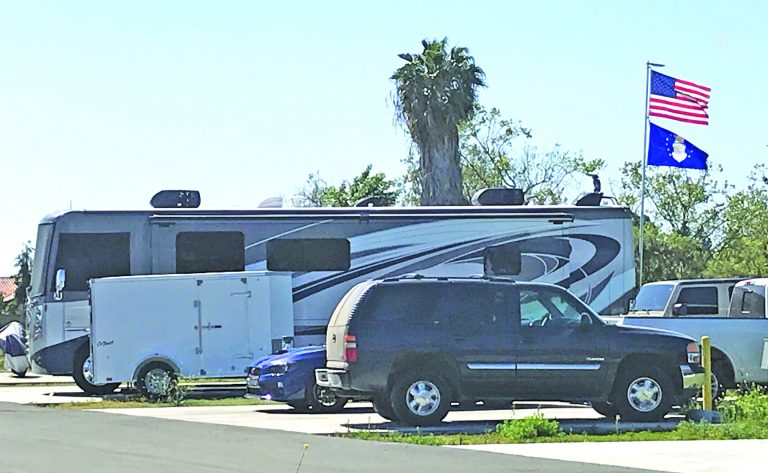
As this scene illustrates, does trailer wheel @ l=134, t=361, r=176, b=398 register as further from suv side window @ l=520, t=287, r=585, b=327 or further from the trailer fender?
suv side window @ l=520, t=287, r=585, b=327

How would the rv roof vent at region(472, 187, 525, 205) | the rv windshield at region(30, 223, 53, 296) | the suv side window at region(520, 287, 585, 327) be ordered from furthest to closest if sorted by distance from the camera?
the rv roof vent at region(472, 187, 525, 205), the rv windshield at region(30, 223, 53, 296), the suv side window at region(520, 287, 585, 327)

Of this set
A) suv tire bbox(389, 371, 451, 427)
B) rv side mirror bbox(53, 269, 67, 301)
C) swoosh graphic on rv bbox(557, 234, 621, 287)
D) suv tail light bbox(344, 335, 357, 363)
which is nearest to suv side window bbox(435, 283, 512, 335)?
suv tire bbox(389, 371, 451, 427)

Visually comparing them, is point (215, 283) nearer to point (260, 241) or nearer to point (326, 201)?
point (260, 241)

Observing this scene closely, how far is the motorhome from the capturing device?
24406 mm

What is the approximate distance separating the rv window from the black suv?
548 centimetres

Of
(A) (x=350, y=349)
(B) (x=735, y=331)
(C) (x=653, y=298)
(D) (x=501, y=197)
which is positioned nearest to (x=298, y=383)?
(A) (x=350, y=349)

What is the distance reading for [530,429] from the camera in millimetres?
15594

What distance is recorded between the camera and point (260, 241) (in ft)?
81.7

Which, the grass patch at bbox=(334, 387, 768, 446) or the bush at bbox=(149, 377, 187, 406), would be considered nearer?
the grass patch at bbox=(334, 387, 768, 446)

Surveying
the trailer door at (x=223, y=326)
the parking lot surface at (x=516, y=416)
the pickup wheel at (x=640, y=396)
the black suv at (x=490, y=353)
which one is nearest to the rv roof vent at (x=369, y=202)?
the trailer door at (x=223, y=326)

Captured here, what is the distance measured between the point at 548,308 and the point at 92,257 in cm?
1032

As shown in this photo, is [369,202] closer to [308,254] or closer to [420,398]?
[308,254]

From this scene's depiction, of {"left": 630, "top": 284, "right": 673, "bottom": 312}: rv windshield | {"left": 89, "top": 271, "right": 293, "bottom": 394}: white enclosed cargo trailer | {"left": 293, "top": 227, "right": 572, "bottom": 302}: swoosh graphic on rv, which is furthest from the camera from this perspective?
{"left": 293, "top": 227, "right": 572, "bottom": 302}: swoosh graphic on rv

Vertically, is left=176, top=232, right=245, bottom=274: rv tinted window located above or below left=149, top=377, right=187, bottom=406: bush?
above
